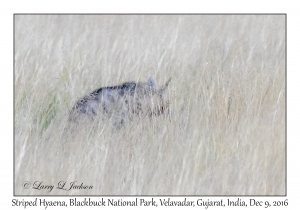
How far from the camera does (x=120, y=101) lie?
5199 mm

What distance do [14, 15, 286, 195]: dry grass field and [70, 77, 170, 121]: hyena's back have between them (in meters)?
0.13

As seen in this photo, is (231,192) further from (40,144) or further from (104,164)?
(40,144)

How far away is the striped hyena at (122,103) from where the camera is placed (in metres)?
5.13

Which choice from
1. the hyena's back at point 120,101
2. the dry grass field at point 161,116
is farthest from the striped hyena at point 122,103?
the dry grass field at point 161,116

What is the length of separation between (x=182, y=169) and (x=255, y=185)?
484 mm

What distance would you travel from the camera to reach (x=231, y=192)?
13.8ft

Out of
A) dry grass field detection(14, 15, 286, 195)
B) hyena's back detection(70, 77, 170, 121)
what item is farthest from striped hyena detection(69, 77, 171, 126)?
dry grass field detection(14, 15, 286, 195)

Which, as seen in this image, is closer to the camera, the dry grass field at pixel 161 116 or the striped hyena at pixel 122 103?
the dry grass field at pixel 161 116

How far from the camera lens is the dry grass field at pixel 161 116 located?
430cm

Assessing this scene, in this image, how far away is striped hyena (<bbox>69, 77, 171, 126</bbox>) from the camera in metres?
5.13

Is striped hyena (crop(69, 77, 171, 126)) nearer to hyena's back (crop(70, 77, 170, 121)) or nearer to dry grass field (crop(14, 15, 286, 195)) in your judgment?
hyena's back (crop(70, 77, 170, 121))

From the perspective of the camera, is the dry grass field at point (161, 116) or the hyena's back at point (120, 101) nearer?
the dry grass field at point (161, 116)

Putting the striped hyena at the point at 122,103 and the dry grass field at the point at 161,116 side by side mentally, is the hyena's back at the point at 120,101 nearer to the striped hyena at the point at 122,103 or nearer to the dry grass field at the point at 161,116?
the striped hyena at the point at 122,103
